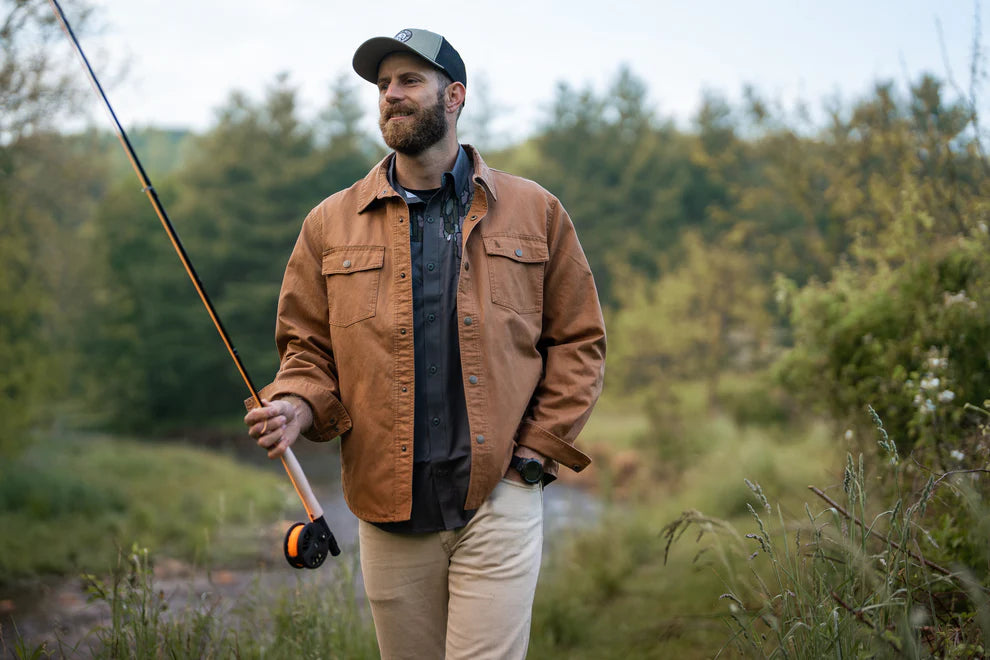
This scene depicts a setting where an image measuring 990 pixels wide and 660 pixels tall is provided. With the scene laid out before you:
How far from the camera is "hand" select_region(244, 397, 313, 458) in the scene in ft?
9.51

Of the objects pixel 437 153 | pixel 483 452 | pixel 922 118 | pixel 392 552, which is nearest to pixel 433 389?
pixel 483 452

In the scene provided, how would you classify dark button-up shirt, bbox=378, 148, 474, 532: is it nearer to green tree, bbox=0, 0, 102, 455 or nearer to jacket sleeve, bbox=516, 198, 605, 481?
jacket sleeve, bbox=516, 198, 605, 481

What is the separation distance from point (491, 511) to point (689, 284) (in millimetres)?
17640

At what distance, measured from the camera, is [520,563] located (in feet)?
10.0

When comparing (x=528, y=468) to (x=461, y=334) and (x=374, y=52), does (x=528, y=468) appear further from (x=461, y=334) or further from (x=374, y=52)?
(x=374, y=52)

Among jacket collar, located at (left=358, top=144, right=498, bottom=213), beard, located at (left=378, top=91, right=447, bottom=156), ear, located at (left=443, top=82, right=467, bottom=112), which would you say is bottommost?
jacket collar, located at (left=358, top=144, right=498, bottom=213)

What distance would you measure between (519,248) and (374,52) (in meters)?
0.81

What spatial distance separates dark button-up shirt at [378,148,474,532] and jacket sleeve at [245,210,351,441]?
31 centimetres

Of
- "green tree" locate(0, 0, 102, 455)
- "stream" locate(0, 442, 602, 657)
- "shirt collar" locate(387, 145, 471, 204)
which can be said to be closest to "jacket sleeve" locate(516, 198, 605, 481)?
"shirt collar" locate(387, 145, 471, 204)

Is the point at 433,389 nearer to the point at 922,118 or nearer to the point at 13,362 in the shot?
the point at 922,118

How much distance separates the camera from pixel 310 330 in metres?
3.36

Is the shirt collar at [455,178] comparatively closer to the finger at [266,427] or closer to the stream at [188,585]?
the finger at [266,427]

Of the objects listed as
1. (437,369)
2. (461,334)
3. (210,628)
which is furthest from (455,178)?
(210,628)

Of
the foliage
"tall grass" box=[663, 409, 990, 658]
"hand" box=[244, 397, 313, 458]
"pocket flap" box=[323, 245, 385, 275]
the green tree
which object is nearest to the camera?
"tall grass" box=[663, 409, 990, 658]
